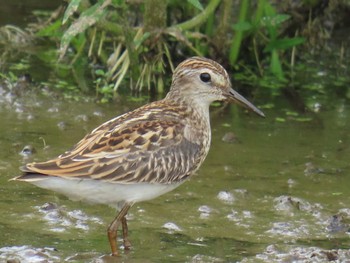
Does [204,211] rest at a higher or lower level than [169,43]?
lower

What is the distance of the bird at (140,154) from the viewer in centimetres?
676

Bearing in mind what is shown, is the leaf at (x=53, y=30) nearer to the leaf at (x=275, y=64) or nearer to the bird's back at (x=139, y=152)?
the leaf at (x=275, y=64)

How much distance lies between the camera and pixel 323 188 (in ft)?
27.8

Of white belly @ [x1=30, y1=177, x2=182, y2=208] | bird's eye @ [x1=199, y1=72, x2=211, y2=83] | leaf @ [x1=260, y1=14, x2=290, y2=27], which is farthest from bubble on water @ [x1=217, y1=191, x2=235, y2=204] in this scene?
leaf @ [x1=260, y1=14, x2=290, y2=27]

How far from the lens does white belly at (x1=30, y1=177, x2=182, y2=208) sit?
6711mm

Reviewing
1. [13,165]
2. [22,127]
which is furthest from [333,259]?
[22,127]

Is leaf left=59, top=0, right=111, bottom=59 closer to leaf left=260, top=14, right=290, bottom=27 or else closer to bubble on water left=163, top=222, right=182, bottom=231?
leaf left=260, top=14, right=290, bottom=27

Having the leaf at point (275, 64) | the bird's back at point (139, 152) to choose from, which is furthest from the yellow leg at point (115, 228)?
the leaf at point (275, 64)

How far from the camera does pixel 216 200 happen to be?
8086mm

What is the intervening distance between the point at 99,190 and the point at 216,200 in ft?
4.97

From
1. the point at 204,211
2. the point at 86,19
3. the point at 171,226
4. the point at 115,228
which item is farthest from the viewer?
the point at 86,19

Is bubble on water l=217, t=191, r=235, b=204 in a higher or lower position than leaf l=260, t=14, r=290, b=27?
lower

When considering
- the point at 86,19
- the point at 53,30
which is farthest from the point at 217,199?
the point at 53,30

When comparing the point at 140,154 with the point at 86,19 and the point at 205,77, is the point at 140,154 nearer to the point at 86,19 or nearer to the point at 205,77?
the point at 205,77
